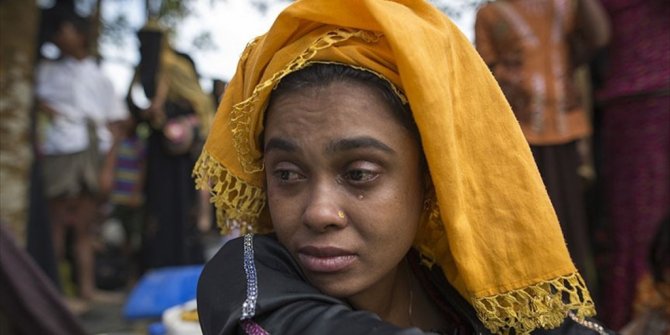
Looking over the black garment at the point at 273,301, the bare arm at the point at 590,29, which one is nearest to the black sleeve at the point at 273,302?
the black garment at the point at 273,301

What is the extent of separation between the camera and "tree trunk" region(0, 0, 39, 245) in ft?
12.8

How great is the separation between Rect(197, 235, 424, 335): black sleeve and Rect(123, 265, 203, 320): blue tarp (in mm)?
1291

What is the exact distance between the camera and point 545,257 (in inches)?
54.8

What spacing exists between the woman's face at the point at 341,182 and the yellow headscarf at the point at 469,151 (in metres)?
0.08

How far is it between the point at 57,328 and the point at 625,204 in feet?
8.91

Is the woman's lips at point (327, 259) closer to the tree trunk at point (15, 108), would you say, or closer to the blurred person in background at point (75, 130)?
the tree trunk at point (15, 108)

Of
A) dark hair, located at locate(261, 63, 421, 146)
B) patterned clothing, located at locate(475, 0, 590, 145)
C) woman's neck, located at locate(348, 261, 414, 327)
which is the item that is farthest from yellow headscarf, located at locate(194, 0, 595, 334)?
patterned clothing, located at locate(475, 0, 590, 145)

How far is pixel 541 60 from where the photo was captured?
311 centimetres

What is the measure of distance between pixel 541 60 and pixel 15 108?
2971 mm

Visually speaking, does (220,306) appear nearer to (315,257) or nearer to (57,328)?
(315,257)

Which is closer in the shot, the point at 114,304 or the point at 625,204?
the point at 625,204

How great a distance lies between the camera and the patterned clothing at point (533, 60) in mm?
3102

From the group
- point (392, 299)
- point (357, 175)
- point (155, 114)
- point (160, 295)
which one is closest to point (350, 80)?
point (357, 175)

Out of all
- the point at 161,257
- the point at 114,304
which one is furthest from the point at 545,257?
the point at 114,304
